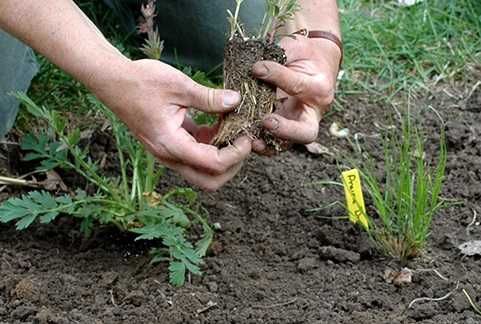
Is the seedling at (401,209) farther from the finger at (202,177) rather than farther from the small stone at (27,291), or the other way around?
the small stone at (27,291)

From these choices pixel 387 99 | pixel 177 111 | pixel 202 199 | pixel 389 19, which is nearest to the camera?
pixel 177 111

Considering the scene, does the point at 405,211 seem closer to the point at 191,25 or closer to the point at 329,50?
the point at 329,50

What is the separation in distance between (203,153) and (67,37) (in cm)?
37

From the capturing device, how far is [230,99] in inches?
84.6

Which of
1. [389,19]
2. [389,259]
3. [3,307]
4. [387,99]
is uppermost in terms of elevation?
[389,19]

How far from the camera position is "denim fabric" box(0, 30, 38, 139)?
2951 mm

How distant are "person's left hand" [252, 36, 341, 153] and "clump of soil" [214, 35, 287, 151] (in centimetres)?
2

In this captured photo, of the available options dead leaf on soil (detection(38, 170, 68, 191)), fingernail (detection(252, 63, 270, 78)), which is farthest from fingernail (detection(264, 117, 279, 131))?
dead leaf on soil (detection(38, 170, 68, 191))

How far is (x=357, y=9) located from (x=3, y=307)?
6.84ft

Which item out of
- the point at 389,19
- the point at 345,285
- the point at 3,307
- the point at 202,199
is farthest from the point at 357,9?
the point at 3,307

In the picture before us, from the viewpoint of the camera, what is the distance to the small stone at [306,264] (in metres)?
2.43

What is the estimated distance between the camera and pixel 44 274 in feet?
7.88

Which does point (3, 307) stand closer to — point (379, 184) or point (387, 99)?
point (379, 184)

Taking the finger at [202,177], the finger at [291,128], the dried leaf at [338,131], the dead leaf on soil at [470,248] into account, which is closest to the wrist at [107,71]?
the finger at [202,177]
